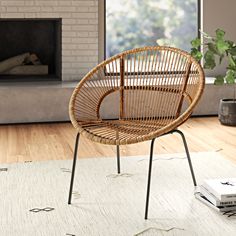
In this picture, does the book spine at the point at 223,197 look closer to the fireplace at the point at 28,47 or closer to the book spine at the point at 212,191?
the book spine at the point at 212,191

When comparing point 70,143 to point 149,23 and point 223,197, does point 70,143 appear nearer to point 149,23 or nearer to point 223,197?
point 223,197

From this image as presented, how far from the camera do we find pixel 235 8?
5.92 meters

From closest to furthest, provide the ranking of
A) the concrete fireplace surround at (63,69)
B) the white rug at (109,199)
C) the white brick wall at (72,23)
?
the white rug at (109,199), the concrete fireplace surround at (63,69), the white brick wall at (72,23)

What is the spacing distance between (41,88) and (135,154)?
1431 mm

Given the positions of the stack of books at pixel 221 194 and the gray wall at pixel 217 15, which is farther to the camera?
the gray wall at pixel 217 15

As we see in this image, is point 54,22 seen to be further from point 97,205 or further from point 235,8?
point 97,205

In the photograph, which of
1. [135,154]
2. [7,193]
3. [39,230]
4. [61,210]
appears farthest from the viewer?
[135,154]

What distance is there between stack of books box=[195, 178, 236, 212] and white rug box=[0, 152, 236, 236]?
1.7 inches

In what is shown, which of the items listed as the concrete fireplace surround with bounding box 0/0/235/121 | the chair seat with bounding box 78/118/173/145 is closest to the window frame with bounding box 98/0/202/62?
the concrete fireplace surround with bounding box 0/0/235/121

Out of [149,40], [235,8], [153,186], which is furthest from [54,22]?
[153,186]

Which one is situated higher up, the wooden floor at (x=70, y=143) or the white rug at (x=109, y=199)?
the wooden floor at (x=70, y=143)

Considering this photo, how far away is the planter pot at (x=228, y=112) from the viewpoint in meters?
4.99

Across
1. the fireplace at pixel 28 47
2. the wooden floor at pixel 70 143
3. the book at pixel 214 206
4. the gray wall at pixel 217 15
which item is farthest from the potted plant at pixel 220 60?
the book at pixel 214 206

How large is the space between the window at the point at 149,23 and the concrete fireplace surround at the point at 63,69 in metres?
0.16
